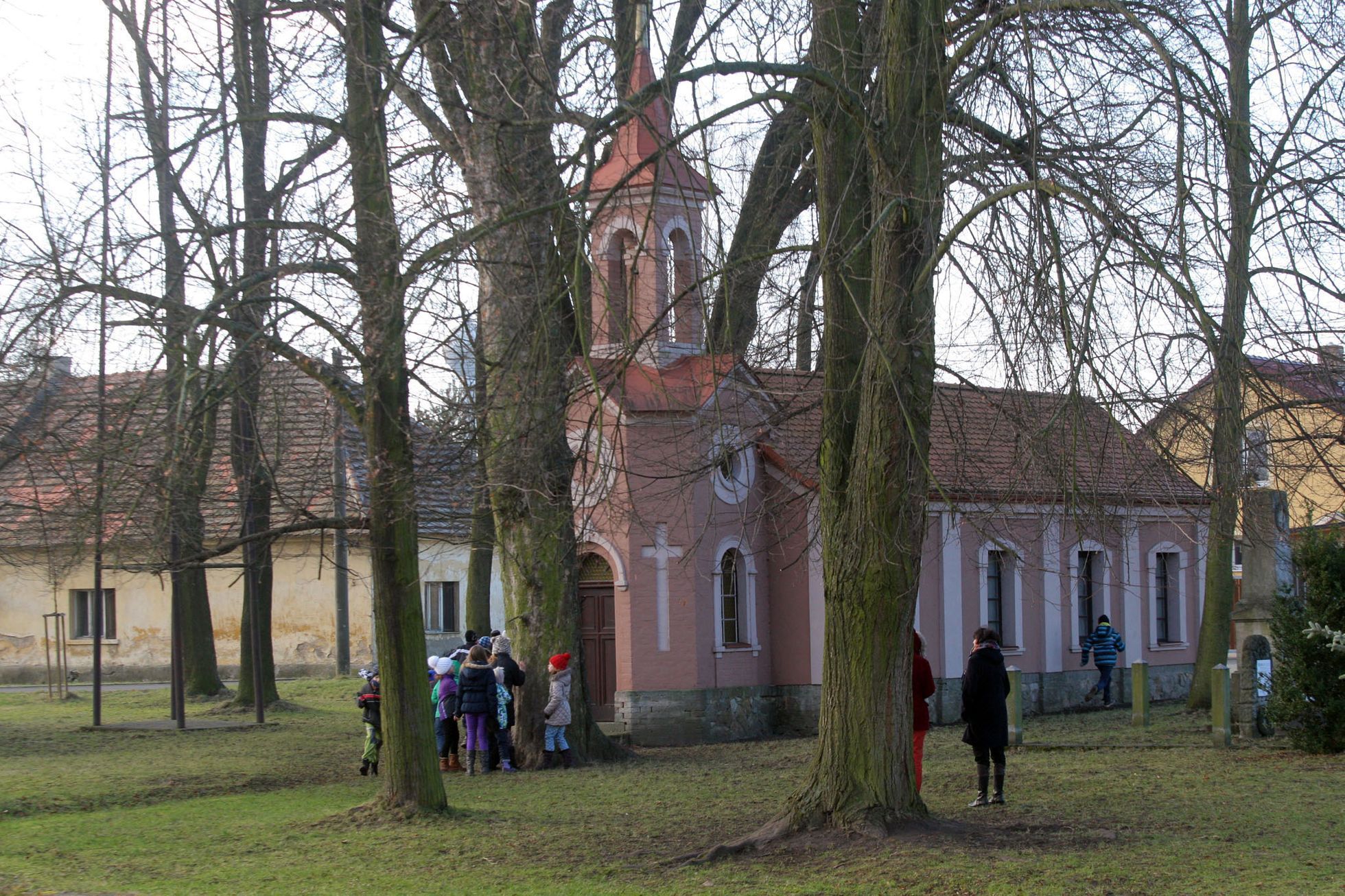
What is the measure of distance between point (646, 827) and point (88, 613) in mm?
28495

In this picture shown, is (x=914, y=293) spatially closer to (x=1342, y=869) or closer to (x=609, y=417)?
A: (x=1342, y=869)

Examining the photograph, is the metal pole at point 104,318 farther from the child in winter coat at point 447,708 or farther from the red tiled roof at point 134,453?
the child in winter coat at point 447,708

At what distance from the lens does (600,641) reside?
959 inches

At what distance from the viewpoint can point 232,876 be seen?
10.7 metres

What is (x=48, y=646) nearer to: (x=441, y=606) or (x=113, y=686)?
(x=113, y=686)

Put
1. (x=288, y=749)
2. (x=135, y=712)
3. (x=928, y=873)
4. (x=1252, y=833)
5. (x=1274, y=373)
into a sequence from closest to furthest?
(x=928, y=873)
(x=1252, y=833)
(x=1274, y=373)
(x=288, y=749)
(x=135, y=712)

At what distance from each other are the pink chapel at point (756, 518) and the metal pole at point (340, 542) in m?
2.48

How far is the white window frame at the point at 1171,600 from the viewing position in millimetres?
32031

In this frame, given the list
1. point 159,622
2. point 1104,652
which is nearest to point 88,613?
point 159,622

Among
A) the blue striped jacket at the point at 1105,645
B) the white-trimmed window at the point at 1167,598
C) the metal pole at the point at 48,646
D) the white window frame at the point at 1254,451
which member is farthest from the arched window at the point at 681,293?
the metal pole at the point at 48,646

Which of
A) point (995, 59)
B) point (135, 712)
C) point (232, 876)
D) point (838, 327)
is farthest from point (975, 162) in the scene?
point (135, 712)

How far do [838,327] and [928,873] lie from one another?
445 cm

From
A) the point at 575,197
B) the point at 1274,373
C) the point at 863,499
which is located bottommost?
the point at 863,499

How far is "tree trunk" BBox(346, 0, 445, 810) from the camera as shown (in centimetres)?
1145
